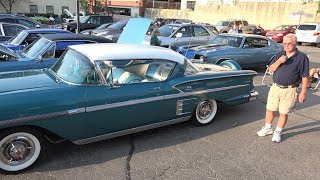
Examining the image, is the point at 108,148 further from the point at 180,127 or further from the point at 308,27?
the point at 308,27

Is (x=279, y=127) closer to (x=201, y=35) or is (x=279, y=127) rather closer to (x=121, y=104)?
(x=121, y=104)

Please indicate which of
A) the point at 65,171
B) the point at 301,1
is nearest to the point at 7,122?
the point at 65,171

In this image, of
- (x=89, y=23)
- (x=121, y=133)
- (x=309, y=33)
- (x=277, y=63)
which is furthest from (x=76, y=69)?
(x=309, y=33)

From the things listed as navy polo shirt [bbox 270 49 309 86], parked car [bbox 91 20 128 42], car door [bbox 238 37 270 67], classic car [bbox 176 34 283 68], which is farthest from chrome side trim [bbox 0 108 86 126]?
parked car [bbox 91 20 128 42]

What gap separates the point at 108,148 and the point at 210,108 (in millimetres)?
2046

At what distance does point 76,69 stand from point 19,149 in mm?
1318

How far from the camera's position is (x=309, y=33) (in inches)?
859

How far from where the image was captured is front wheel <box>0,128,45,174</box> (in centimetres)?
355

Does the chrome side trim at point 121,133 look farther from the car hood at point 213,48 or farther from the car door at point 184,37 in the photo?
the car door at point 184,37

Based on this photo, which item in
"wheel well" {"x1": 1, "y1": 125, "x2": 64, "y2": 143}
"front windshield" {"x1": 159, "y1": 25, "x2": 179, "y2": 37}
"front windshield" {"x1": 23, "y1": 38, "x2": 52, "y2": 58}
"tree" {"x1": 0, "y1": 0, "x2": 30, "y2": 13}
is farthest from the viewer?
"tree" {"x1": 0, "y1": 0, "x2": 30, "y2": 13}

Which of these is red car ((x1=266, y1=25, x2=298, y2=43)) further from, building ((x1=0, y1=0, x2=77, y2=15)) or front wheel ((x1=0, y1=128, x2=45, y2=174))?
building ((x1=0, y1=0, x2=77, y2=15))

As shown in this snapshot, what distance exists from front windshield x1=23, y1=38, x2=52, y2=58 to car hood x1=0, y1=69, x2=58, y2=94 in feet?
7.84

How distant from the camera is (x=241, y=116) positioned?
238 inches

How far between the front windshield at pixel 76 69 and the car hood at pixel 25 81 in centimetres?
18
